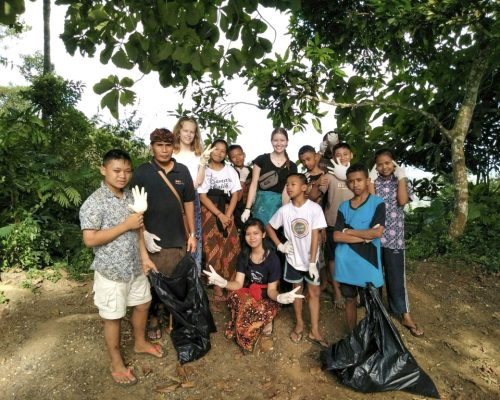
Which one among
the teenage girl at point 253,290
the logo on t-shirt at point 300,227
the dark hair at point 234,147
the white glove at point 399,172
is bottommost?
the teenage girl at point 253,290

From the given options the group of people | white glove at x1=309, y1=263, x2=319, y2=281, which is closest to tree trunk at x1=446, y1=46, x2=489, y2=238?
the group of people

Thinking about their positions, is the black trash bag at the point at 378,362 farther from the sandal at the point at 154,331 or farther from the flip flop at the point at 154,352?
the sandal at the point at 154,331

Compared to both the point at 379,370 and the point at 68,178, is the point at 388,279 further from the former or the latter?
the point at 68,178

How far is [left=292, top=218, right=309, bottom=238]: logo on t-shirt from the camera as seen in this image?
332cm

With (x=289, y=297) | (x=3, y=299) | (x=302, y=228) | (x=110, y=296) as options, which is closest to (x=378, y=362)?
(x=289, y=297)

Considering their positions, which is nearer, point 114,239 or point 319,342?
point 114,239

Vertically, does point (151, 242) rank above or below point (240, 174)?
below

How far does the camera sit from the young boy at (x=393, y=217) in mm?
3473

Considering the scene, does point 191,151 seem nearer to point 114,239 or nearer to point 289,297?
point 114,239

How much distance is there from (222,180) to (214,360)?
5.64 feet

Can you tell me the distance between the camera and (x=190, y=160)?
3594mm

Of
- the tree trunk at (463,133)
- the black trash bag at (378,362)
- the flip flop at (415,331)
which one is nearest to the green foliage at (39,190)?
the black trash bag at (378,362)

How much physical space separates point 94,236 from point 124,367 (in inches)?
43.6

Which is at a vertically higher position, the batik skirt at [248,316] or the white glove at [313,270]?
the white glove at [313,270]
